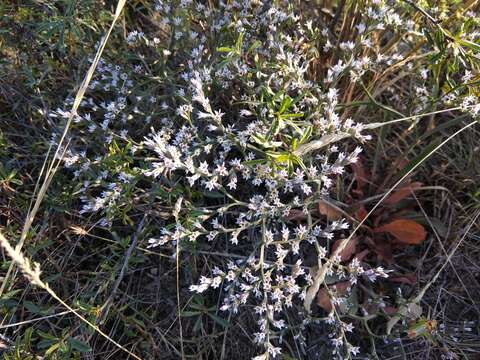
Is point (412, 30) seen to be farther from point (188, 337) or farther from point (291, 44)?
point (188, 337)

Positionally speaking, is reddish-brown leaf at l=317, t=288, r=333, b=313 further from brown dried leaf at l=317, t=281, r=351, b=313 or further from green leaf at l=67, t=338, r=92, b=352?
green leaf at l=67, t=338, r=92, b=352

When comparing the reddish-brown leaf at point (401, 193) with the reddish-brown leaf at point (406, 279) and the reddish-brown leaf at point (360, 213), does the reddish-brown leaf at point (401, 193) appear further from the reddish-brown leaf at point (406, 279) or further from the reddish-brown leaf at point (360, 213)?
the reddish-brown leaf at point (406, 279)

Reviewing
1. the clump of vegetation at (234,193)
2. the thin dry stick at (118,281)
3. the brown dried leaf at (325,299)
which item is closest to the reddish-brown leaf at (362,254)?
the clump of vegetation at (234,193)

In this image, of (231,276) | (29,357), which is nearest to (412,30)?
(231,276)

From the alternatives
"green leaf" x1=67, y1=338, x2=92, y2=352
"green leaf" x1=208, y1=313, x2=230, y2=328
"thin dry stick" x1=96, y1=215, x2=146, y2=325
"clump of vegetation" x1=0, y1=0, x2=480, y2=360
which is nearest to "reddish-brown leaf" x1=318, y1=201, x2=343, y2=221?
"clump of vegetation" x1=0, y1=0, x2=480, y2=360

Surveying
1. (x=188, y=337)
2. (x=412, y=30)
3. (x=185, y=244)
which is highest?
(x=412, y=30)
